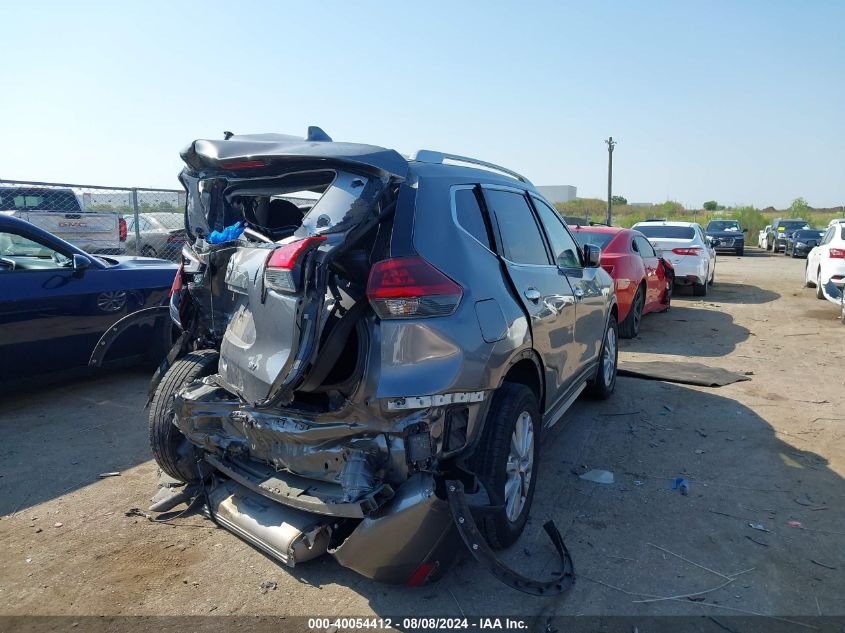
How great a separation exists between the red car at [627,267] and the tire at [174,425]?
19.3 feet

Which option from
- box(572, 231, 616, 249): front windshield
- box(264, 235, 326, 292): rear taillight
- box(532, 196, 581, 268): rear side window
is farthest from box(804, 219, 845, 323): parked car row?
box(264, 235, 326, 292): rear taillight

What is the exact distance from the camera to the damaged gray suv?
2840 mm

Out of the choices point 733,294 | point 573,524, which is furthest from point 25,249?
point 733,294

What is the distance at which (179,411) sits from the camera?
345 centimetres

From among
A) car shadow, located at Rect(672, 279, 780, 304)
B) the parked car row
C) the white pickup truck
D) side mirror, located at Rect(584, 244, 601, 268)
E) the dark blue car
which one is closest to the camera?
side mirror, located at Rect(584, 244, 601, 268)

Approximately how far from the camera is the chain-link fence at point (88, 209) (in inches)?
403

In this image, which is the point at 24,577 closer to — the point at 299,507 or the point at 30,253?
the point at 299,507

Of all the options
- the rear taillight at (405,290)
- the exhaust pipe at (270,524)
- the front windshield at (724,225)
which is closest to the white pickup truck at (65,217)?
the exhaust pipe at (270,524)

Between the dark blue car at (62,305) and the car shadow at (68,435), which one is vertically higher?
the dark blue car at (62,305)

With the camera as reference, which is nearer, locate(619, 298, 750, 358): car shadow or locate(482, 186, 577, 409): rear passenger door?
locate(482, 186, 577, 409): rear passenger door

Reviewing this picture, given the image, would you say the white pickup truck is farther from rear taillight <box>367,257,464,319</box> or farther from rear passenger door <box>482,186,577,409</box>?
rear taillight <box>367,257,464,319</box>

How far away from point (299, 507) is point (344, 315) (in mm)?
881

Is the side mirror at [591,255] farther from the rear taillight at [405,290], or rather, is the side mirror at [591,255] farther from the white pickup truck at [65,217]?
the white pickup truck at [65,217]

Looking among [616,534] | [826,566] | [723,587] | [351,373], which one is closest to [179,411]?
[351,373]
